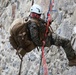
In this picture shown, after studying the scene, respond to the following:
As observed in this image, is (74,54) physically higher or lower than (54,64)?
higher

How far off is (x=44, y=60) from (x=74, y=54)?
1.56 metres

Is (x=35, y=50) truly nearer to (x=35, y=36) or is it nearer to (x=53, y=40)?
(x=53, y=40)

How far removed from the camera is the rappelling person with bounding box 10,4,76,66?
629 centimetres

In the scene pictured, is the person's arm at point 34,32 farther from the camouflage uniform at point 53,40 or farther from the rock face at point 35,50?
the rock face at point 35,50

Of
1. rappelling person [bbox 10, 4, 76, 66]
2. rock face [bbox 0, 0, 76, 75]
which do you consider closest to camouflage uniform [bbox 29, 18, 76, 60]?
rappelling person [bbox 10, 4, 76, 66]

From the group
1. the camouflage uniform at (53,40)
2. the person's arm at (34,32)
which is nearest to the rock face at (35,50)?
the camouflage uniform at (53,40)

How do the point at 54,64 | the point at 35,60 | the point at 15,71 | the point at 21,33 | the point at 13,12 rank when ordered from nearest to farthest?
1. the point at 21,33
2. the point at 54,64
3. the point at 35,60
4. the point at 15,71
5. the point at 13,12

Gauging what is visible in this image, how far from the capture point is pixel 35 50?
873 centimetres

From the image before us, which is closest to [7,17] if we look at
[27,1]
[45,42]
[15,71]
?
[27,1]

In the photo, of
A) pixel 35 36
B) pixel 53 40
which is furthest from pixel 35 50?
pixel 35 36

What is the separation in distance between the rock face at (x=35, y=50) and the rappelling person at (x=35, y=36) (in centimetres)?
81

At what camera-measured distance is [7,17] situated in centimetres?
1036

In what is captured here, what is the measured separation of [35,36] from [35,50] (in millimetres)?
2473

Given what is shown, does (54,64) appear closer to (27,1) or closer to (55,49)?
(55,49)
